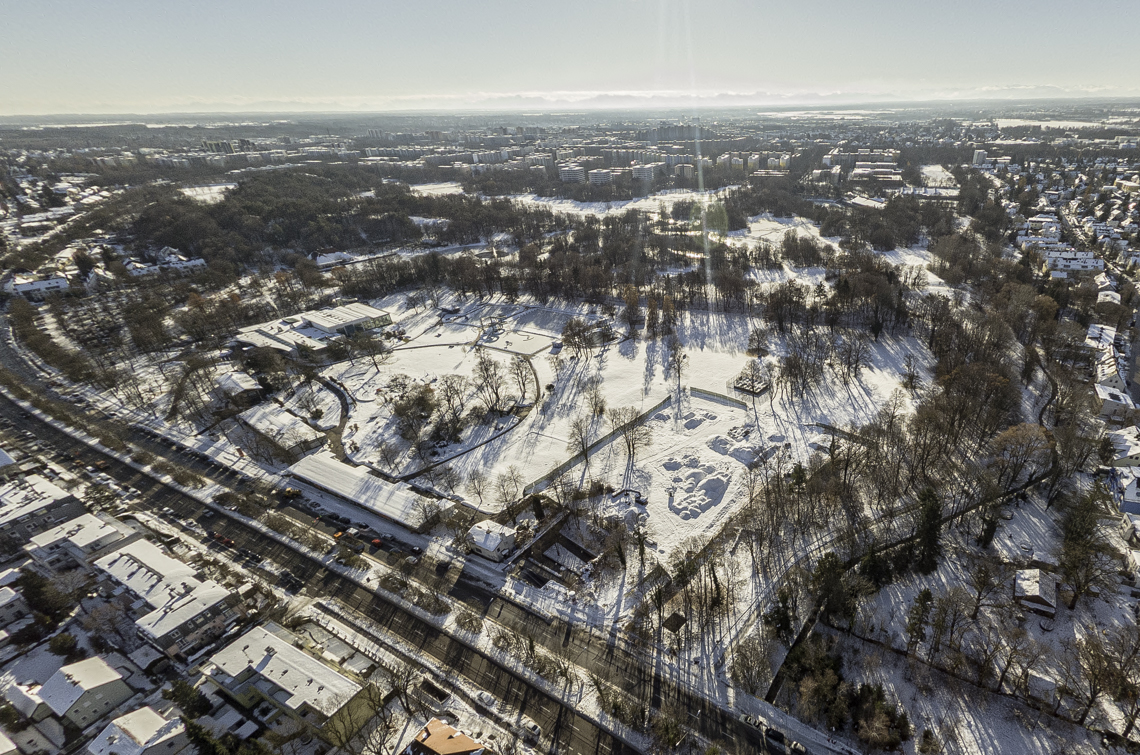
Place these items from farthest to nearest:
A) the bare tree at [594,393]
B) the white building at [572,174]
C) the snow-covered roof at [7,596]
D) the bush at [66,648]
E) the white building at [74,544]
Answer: the white building at [572,174]
the bare tree at [594,393]
the white building at [74,544]
the snow-covered roof at [7,596]
the bush at [66,648]

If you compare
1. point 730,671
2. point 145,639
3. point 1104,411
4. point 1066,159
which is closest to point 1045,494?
point 1104,411

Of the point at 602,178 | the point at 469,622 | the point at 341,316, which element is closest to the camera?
the point at 469,622

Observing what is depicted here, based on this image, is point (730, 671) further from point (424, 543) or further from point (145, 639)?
point (145, 639)

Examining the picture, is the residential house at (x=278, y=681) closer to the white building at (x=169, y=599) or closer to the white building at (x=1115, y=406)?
the white building at (x=169, y=599)

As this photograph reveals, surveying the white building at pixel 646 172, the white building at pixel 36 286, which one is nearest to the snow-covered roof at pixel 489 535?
the white building at pixel 36 286

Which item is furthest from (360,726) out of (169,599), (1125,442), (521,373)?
(1125,442)

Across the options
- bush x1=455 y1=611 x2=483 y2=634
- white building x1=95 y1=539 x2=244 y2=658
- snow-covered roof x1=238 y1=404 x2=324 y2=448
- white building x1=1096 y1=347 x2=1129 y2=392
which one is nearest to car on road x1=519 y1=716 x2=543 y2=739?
bush x1=455 y1=611 x2=483 y2=634

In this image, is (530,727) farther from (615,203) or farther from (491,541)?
(615,203)
